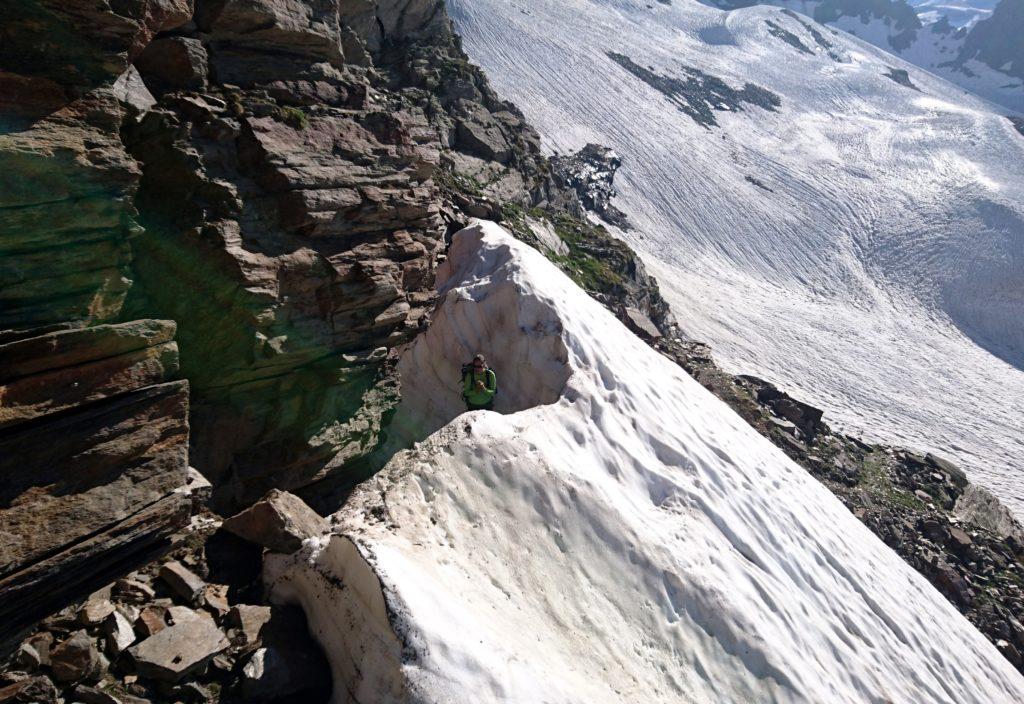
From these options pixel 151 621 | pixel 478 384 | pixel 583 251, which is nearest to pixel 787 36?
pixel 583 251

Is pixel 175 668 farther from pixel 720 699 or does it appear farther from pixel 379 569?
pixel 720 699

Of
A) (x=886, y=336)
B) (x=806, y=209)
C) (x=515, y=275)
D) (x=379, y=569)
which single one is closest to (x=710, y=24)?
(x=806, y=209)

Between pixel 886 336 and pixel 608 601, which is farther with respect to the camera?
pixel 886 336

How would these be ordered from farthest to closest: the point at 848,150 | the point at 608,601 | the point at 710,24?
the point at 710,24, the point at 848,150, the point at 608,601

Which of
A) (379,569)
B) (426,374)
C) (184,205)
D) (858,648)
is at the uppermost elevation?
(184,205)

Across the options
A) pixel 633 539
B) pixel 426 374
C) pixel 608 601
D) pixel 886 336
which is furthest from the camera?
pixel 886 336

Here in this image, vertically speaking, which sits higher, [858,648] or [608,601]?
[608,601]

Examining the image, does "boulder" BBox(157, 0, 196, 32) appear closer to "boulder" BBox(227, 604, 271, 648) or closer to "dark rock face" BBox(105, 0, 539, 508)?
"dark rock face" BBox(105, 0, 539, 508)

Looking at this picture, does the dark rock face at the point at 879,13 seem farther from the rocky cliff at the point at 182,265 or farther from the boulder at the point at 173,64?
the boulder at the point at 173,64
